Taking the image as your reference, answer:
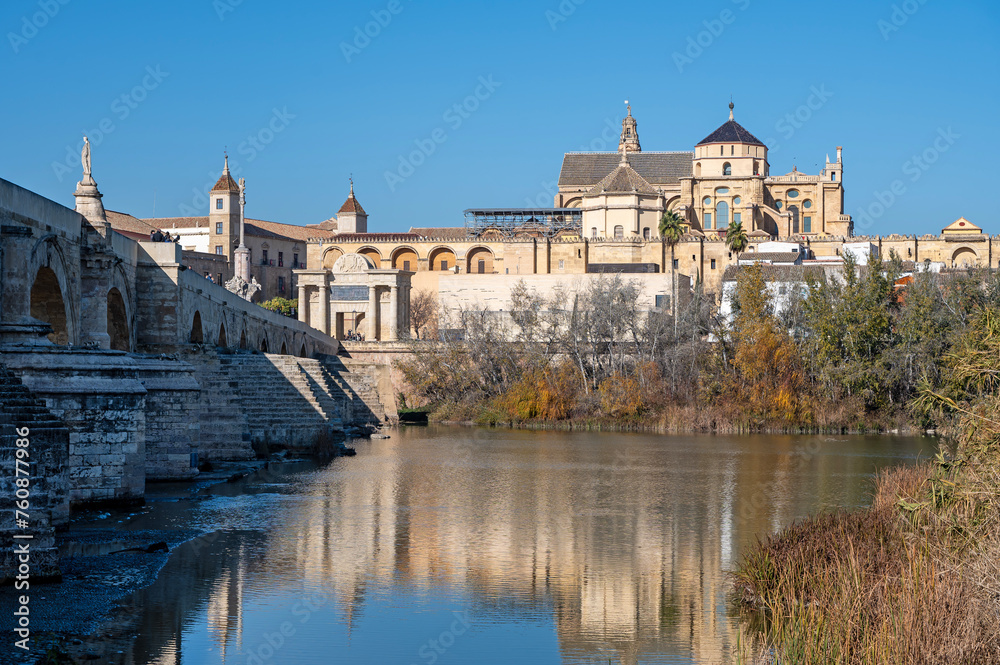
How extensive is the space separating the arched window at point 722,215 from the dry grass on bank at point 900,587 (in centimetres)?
7942

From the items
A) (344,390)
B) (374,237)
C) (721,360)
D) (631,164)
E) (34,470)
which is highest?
(631,164)

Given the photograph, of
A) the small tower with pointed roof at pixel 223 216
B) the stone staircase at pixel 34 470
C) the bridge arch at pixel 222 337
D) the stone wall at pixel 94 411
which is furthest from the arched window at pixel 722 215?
the stone staircase at pixel 34 470

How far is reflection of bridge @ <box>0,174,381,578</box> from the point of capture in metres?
16.2

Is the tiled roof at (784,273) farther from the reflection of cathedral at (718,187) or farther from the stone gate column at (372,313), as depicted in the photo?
the stone gate column at (372,313)

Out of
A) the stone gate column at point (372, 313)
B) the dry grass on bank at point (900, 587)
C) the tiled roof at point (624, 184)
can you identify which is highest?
the tiled roof at point (624, 184)

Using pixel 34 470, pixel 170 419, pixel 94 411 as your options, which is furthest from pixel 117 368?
pixel 34 470

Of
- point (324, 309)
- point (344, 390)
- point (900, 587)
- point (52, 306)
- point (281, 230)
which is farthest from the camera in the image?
point (281, 230)

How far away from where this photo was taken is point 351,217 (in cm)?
9650

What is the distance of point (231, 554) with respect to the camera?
14656mm

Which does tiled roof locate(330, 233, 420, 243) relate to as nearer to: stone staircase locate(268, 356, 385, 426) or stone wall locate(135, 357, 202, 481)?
stone staircase locate(268, 356, 385, 426)

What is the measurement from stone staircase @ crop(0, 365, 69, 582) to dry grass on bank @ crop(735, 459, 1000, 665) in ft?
23.0

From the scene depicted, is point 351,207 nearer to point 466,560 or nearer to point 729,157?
point 729,157

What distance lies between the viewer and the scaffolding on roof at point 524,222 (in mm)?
86562

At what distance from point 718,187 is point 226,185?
39042mm
